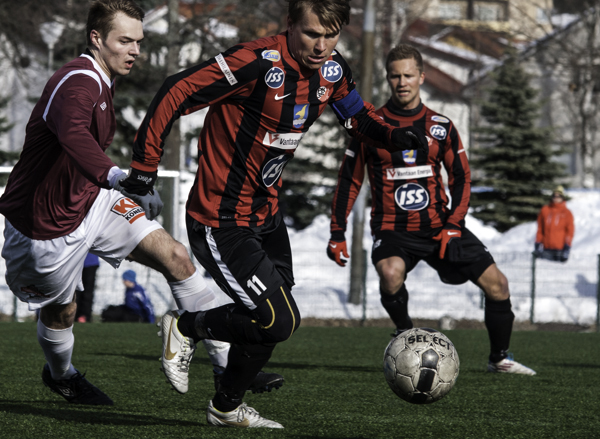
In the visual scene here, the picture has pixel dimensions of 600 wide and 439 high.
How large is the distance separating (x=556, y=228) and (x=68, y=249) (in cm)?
1376

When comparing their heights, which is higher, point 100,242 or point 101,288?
point 100,242

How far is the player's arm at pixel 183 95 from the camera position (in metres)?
3.58

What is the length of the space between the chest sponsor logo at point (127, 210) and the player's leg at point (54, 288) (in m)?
0.24

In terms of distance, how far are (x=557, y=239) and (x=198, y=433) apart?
1389cm

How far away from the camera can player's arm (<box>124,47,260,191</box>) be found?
3580mm

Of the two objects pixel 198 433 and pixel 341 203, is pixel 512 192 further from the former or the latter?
pixel 198 433

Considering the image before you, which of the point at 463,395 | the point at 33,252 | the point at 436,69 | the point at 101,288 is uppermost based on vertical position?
the point at 436,69

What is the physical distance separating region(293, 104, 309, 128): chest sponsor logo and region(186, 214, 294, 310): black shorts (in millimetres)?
524

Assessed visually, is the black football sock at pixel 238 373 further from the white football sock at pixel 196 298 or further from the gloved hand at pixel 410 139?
the gloved hand at pixel 410 139

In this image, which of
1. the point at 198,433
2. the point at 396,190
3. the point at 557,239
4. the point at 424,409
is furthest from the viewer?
the point at 557,239

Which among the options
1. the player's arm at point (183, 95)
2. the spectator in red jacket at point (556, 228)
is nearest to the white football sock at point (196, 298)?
the player's arm at point (183, 95)

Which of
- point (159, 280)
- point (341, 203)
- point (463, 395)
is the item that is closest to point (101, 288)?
point (159, 280)

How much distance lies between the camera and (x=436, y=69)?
37.7m

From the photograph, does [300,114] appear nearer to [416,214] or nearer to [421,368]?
[421,368]
